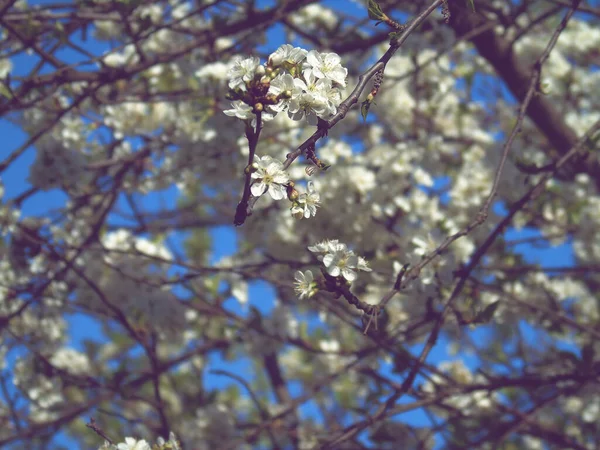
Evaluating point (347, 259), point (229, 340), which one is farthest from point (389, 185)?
point (347, 259)

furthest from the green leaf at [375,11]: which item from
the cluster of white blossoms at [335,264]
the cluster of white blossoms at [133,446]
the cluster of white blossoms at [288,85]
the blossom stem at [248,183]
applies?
the cluster of white blossoms at [133,446]

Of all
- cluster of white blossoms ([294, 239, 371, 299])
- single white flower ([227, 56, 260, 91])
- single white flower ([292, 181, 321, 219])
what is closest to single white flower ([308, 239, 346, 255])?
A: cluster of white blossoms ([294, 239, 371, 299])

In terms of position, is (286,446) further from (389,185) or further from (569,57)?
(569,57)

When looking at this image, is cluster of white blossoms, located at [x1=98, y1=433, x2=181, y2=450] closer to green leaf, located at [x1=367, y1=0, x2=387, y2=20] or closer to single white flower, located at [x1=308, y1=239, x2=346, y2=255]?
single white flower, located at [x1=308, y1=239, x2=346, y2=255]

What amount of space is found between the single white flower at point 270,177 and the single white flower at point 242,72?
6.4 inches

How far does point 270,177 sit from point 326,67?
27 centimetres

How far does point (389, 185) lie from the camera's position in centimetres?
339

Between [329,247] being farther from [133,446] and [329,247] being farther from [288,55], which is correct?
[133,446]

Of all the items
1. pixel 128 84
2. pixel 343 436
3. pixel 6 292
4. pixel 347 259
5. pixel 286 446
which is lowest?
pixel 343 436

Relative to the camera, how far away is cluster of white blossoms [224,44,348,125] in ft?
4.11

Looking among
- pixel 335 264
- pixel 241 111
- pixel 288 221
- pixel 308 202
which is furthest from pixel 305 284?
pixel 288 221

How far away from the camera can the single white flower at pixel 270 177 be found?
52.9 inches

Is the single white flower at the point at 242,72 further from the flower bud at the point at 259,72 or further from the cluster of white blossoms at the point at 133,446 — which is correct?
the cluster of white blossoms at the point at 133,446

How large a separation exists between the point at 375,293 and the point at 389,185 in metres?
0.59
